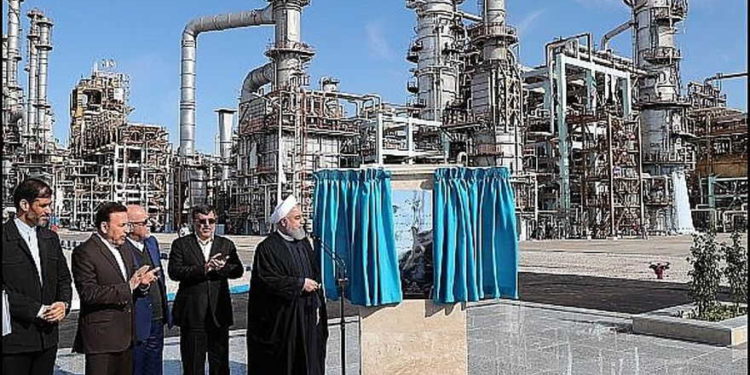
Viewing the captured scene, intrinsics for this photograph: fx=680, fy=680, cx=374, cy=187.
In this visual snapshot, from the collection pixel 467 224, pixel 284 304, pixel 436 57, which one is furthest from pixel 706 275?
pixel 436 57

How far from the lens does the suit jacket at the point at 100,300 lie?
14.0 ft

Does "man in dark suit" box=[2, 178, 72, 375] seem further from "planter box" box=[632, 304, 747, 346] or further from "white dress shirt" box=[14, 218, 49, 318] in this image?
"planter box" box=[632, 304, 747, 346]

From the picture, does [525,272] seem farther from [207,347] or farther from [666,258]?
[207,347]

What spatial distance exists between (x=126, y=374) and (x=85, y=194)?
2080 inches

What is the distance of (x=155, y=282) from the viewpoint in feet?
17.4

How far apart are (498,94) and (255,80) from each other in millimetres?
18711

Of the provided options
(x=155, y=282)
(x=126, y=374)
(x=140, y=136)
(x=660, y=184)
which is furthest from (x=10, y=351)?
(x=140, y=136)

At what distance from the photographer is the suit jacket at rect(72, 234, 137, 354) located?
4.28 meters

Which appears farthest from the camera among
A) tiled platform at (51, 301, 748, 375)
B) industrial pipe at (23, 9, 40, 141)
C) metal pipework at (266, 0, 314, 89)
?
industrial pipe at (23, 9, 40, 141)

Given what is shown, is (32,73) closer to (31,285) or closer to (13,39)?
(13,39)

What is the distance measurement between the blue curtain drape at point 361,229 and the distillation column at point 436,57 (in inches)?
1619

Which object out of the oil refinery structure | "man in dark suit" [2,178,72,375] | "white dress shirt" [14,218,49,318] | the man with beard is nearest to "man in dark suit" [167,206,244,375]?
the man with beard

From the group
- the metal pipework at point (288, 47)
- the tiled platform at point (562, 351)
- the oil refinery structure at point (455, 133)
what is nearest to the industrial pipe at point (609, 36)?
the oil refinery structure at point (455, 133)

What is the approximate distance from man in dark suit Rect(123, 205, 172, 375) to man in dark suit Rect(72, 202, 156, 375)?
563mm
